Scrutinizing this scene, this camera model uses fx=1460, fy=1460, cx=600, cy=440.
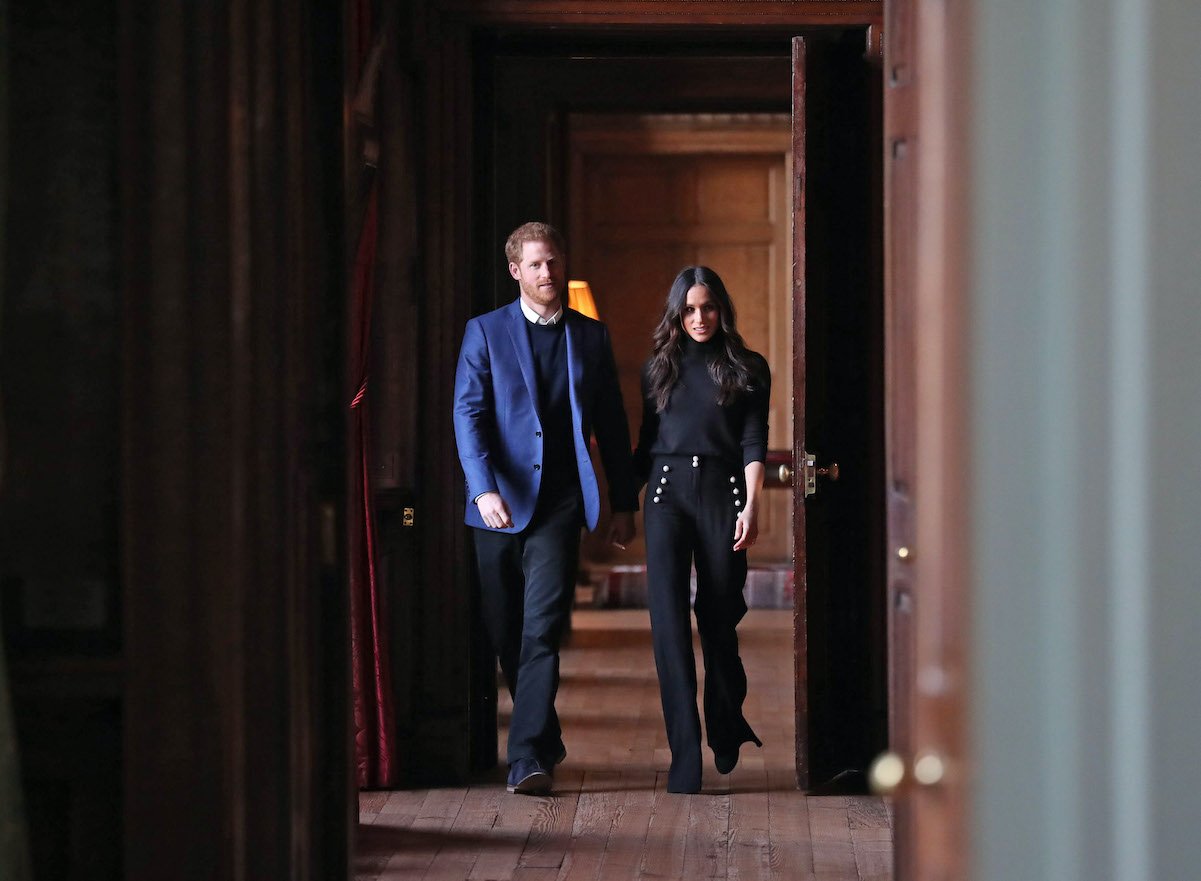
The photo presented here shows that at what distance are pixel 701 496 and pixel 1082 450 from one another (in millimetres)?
3066

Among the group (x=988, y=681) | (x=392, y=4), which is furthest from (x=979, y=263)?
(x=392, y=4)

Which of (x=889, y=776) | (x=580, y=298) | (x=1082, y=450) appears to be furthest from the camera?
(x=580, y=298)

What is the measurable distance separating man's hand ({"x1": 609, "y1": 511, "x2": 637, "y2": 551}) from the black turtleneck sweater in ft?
0.67

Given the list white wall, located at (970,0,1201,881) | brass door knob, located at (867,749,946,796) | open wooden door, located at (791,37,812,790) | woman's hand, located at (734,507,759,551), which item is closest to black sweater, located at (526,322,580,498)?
woman's hand, located at (734,507,759,551)

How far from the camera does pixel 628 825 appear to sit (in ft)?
12.9

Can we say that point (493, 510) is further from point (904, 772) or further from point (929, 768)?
point (929, 768)

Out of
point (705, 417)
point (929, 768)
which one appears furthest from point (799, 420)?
point (929, 768)

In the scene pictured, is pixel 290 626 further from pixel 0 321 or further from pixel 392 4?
pixel 392 4

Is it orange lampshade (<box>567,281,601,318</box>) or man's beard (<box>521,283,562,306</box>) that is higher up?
orange lampshade (<box>567,281,601,318</box>)

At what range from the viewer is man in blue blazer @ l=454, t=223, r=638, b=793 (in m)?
4.23

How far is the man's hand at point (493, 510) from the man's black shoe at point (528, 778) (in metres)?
0.71

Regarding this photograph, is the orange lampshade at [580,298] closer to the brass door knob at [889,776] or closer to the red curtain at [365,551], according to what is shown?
the red curtain at [365,551]

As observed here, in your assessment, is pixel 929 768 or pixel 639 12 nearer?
pixel 929 768

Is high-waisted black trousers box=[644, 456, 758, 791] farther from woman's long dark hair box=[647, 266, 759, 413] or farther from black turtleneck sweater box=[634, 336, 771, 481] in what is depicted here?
woman's long dark hair box=[647, 266, 759, 413]
